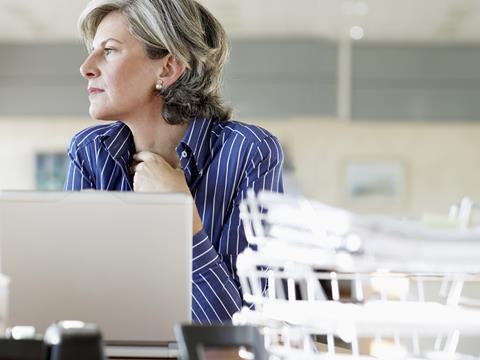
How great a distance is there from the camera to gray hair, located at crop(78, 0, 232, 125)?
5.48 feet

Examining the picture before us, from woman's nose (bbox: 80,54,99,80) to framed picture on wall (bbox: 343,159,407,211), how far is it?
6.03 metres

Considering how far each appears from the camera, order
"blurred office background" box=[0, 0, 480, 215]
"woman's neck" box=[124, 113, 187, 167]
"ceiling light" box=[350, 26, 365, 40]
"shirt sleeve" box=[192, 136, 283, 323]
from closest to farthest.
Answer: "shirt sleeve" box=[192, 136, 283, 323] < "woman's neck" box=[124, 113, 187, 167] < "blurred office background" box=[0, 0, 480, 215] < "ceiling light" box=[350, 26, 365, 40]

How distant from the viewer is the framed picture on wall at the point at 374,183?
7551mm

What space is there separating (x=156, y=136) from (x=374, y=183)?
6013 millimetres

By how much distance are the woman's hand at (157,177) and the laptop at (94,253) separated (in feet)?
1.50

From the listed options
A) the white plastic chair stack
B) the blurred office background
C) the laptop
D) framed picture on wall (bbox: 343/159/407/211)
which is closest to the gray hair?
the laptop

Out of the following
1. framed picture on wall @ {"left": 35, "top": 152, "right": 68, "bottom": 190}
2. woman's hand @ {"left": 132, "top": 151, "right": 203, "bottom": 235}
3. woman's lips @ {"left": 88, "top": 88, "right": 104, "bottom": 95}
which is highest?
framed picture on wall @ {"left": 35, "top": 152, "right": 68, "bottom": 190}

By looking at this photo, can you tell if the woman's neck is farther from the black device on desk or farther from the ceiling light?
the ceiling light

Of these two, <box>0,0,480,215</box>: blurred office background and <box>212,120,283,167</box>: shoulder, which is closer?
<box>212,120,283,167</box>: shoulder

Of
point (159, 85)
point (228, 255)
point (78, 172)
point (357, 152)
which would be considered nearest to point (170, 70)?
point (159, 85)

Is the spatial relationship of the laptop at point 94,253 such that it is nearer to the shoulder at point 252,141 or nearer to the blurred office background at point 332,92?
the shoulder at point 252,141

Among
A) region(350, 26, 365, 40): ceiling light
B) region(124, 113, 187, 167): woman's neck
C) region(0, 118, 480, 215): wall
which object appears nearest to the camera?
region(124, 113, 187, 167): woman's neck

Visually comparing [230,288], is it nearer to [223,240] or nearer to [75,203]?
[223,240]

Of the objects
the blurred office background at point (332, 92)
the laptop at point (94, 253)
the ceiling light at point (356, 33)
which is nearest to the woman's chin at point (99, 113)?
the laptop at point (94, 253)
